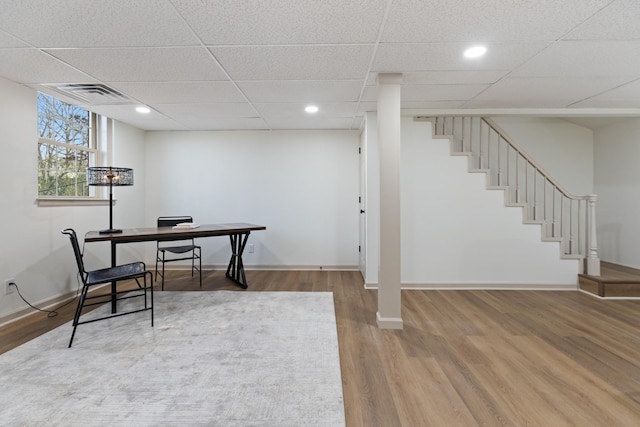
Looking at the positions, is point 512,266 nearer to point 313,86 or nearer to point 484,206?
point 484,206

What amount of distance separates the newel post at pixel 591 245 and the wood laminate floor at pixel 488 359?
42 cm

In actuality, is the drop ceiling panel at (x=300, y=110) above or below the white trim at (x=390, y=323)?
above

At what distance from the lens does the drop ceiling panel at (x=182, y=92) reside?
9.05 ft

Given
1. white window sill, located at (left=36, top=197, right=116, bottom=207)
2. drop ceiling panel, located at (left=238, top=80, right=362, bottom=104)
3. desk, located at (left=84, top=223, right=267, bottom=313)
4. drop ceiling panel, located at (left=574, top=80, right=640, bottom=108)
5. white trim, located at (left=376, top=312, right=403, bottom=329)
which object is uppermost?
drop ceiling panel, located at (left=238, top=80, right=362, bottom=104)

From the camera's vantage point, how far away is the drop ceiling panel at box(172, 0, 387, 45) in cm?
165

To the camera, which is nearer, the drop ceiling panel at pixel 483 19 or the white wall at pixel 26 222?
the drop ceiling panel at pixel 483 19

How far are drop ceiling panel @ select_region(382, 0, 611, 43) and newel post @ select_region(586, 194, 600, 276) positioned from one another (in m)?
2.74

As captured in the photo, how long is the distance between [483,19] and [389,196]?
4.60ft

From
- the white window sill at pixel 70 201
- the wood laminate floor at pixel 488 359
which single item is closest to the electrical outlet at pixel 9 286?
the wood laminate floor at pixel 488 359

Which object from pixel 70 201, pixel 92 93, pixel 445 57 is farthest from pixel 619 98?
pixel 70 201

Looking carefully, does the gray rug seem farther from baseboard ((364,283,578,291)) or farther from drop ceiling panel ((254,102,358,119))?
drop ceiling panel ((254,102,358,119))

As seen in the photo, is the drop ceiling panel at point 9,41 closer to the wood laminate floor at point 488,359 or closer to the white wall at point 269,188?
the wood laminate floor at point 488,359

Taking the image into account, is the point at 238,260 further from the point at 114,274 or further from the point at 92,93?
the point at 92,93

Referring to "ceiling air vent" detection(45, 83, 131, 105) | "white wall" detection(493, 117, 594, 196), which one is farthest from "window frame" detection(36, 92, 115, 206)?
"white wall" detection(493, 117, 594, 196)
